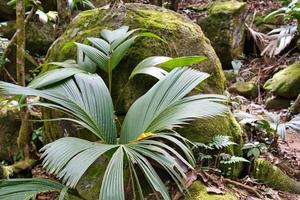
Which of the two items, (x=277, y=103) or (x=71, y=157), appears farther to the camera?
(x=277, y=103)

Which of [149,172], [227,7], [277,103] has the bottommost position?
[277,103]

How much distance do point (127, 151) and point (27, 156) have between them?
1.90 m

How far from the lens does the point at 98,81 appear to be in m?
2.11

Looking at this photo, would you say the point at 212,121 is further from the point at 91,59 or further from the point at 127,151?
the point at 127,151

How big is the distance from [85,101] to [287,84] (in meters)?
4.33

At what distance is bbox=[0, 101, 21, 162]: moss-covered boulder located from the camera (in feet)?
11.3

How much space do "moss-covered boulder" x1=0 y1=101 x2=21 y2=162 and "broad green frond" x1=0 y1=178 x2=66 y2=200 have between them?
1839mm

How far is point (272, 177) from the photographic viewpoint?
2.81 metres

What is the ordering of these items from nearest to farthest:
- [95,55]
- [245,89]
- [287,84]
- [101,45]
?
[95,55] → [101,45] → [287,84] → [245,89]

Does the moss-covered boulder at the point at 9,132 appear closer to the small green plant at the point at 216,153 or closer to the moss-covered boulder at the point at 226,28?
the small green plant at the point at 216,153

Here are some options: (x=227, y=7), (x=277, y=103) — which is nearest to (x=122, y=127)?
(x=277, y=103)

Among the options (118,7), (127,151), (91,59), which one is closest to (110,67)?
(91,59)

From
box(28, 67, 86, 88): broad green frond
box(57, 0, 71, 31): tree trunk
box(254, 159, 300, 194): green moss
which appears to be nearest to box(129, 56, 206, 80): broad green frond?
box(28, 67, 86, 88): broad green frond

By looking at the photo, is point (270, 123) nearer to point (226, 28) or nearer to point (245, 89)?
point (245, 89)
